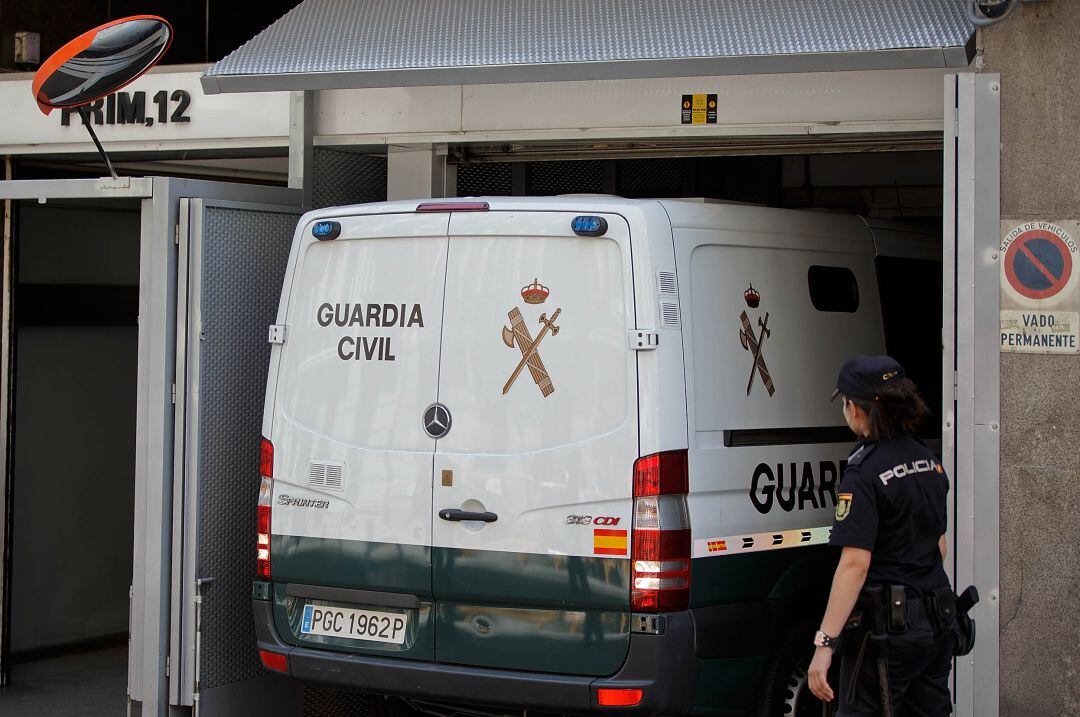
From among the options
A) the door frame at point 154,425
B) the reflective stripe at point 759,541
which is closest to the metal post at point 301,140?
the door frame at point 154,425

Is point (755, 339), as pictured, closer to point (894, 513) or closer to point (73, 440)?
point (894, 513)

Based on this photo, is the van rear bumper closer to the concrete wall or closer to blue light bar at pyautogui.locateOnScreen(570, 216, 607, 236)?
the concrete wall

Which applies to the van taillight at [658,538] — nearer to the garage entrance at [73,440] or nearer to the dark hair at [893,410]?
the dark hair at [893,410]

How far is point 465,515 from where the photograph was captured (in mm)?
5355

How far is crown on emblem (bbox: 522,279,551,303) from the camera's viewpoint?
5.34 metres

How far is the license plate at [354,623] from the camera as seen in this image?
5.52m

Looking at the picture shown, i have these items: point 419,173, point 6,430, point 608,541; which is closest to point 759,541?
point 608,541


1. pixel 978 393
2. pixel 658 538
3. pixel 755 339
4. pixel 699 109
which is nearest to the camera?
Result: pixel 658 538

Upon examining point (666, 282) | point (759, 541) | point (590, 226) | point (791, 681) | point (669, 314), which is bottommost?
point (791, 681)

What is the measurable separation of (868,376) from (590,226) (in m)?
1.16

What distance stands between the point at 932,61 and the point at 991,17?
1.00 feet

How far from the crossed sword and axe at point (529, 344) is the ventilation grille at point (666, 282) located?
0.38 metres

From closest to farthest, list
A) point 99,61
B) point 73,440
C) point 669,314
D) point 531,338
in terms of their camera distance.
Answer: point 669,314
point 531,338
point 99,61
point 73,440

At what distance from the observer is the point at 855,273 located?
6469mm
